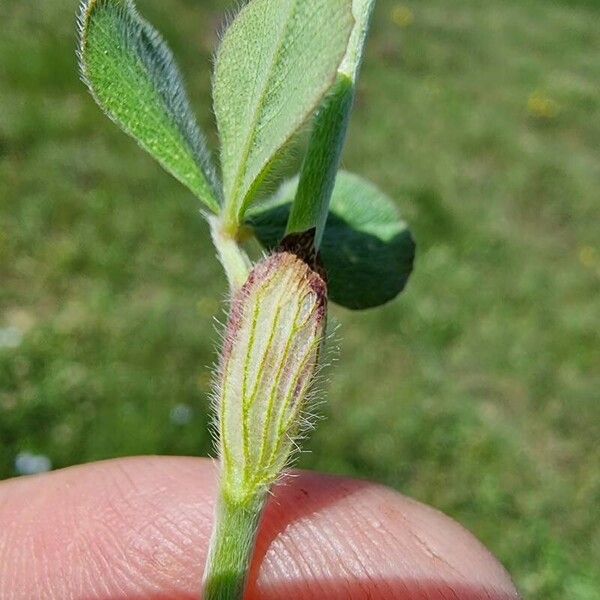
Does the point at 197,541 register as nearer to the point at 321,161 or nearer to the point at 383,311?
the point at 321,161

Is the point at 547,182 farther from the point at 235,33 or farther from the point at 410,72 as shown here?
the point at 235,33

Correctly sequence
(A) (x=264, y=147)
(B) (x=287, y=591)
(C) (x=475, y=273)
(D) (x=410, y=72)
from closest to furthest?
(A) (x=264, y=147)
(B) (x=287, y=591)
(C) (x=475, y=273)
(D) (x=410, y=72)

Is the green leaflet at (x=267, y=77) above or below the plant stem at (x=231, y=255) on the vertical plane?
above

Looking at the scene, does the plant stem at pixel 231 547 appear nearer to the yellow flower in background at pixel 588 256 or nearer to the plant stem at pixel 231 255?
the plant stem at pixel 231 255

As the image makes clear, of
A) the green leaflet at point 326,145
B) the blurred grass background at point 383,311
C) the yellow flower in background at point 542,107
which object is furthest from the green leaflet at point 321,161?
the yellow flower in background at point 542,107

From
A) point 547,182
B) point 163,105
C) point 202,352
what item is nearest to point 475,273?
point 547,182
